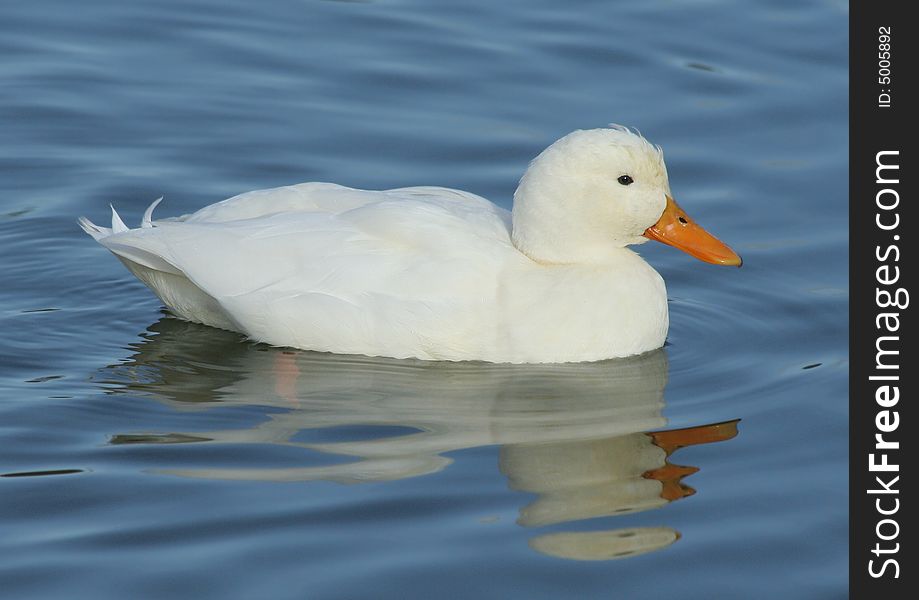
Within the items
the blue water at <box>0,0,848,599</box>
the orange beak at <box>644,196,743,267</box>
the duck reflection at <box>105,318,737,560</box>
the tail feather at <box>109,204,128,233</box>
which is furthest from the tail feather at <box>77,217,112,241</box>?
the orange beak at <box>644,196,743,267</box>

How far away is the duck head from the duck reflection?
0.62 metres

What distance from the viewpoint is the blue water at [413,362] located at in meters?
6.30

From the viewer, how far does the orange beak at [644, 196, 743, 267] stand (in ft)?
27.8

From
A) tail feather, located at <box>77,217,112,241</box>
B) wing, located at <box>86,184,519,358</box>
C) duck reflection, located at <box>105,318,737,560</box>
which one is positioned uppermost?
tail feather, located at <box>77,217,112,241</box>

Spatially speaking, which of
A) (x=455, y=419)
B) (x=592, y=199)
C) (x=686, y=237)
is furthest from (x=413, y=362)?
(x=686, y=237)

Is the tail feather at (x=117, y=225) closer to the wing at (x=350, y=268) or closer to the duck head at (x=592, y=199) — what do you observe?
the wing at (x=350, y=268)

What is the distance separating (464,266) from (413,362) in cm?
54

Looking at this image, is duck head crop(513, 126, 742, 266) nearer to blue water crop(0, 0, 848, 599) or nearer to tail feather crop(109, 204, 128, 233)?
blue water crop(0, 0, 848, 599)

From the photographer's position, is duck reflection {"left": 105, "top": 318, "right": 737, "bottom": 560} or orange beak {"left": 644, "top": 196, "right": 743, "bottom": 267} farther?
orange beak {"left": 644, "top": 196, "right": 743, "bottom": 267}

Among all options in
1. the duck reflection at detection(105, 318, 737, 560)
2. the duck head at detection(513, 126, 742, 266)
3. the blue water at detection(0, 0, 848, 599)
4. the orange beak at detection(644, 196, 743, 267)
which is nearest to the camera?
the blue water at detection(0, 0, 848, 599)

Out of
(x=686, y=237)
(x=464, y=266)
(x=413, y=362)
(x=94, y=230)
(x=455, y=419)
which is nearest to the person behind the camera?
(x=455, y=419)

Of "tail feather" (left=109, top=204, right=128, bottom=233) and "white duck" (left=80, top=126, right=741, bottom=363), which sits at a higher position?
"tail feather" (left=109, top=204, right=128, bottom=233)

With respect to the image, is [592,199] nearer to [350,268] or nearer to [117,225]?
[350,268]

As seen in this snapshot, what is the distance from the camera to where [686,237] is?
8.53 metres
